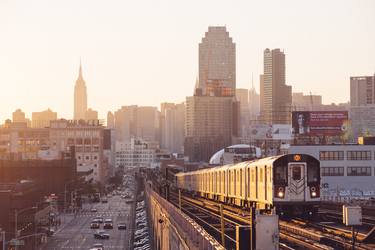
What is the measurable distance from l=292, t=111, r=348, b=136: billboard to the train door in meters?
63.1

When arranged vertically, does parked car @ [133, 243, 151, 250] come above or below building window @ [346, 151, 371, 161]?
below

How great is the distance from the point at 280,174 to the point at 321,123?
65.0 metres

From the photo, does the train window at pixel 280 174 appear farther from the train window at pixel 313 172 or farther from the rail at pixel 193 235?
the rail at pixel 193 235

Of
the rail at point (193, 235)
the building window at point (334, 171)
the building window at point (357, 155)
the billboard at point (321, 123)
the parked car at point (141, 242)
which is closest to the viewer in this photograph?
the rail at point (193, 235)

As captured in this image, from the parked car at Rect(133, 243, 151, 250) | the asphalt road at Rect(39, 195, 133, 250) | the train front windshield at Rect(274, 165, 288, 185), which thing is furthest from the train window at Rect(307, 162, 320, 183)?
the asphalt road at Rect(39, 195, 133, 250)

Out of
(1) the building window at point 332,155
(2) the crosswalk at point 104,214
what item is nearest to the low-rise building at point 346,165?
(1) the building window at point 332,155

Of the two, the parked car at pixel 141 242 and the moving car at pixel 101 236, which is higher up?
the parked car at pixel 141 242

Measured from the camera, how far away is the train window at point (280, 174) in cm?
3322

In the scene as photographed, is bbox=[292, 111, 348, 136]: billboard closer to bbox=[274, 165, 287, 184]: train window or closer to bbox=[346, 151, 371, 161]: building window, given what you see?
bbox=[346, 151, 371, 161]: building window

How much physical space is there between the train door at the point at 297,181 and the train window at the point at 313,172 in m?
0.22

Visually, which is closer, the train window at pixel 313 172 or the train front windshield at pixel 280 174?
the train front windshield at pixel 280 174

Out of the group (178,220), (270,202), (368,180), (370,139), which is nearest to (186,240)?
(178,220)

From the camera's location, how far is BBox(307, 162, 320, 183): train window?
3378cm

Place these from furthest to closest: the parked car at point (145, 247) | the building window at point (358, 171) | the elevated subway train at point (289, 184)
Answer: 1. the building window at point (358, 171)
2. the parked car at point (145, 247)
3. the elevated subway train at point (289, 184)
